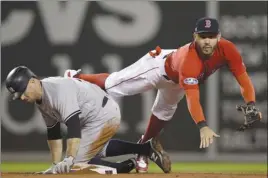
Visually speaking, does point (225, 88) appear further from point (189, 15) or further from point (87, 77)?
point (87, 77)

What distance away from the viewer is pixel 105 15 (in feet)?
33.4

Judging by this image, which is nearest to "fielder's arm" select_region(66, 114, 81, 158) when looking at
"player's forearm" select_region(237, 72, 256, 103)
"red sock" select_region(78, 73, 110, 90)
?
"red sock" select_region(78, 73, 110, 90)

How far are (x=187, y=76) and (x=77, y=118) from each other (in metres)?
1.02

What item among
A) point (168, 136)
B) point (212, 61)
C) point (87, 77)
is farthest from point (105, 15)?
point (212, 61)

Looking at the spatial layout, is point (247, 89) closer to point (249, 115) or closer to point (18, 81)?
point (249, 115)

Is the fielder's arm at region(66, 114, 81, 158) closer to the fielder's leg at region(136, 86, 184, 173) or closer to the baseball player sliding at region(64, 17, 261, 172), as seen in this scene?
the baseball player sliding at region(64, 17, 261, 172)

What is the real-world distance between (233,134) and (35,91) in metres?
4.33

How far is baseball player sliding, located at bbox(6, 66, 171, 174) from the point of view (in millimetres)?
6336

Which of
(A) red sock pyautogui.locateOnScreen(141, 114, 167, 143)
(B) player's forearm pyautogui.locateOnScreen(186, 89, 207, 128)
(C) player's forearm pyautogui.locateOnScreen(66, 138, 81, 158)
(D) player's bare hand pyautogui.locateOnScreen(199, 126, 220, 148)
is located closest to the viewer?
(D) player's bare hand pyautogui.locateOnScreen(199, 126, 220, 148)

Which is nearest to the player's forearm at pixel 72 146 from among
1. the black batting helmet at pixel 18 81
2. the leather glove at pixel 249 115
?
the black batting helmet at pixel 18 81

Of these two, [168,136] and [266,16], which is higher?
[266,16]

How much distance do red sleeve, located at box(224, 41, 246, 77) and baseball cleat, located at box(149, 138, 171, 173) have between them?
1.11m

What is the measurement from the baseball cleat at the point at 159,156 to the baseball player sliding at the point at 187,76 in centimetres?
10

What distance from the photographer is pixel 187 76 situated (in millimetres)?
6578
